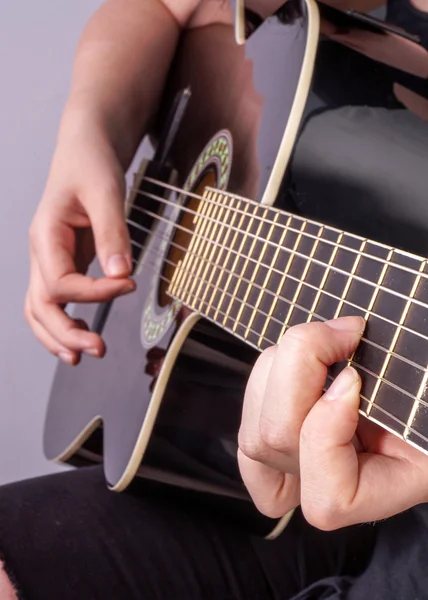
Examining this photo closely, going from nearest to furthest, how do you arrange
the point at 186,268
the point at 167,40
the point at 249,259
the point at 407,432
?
the point at 407,432
the point at 249,259
the point at 186,268
the point at 167,40

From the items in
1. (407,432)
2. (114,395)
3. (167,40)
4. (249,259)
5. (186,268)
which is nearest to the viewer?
(407,432)

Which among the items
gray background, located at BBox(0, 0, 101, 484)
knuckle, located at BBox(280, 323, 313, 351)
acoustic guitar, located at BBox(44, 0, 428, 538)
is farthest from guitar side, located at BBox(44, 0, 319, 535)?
gray background, located at BBox(0, 0, 101, 484)

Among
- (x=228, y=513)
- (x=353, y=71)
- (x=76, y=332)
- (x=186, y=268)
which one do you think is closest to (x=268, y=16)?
(x=353, y=71)

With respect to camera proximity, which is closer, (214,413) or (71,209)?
(214,413)

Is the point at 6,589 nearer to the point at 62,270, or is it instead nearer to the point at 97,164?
the point at 62,270

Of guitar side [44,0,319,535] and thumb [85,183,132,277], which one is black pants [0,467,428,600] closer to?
guitar side [44,0,319,535]

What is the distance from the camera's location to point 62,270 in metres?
0.83

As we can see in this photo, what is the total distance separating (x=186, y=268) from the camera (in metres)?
0.72

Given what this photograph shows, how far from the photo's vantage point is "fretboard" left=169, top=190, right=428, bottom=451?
376 mm

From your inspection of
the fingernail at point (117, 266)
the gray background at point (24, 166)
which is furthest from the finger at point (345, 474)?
the gray background at point (24, 166)

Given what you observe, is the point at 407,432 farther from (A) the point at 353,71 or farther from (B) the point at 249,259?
(A) the point at 353,71

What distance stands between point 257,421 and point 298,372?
0.10 m

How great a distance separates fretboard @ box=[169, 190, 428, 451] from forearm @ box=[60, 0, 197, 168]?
0.29 meters

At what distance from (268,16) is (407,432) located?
0.55 meters
